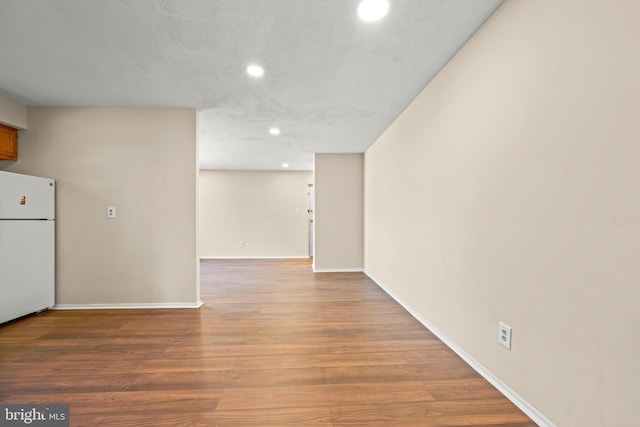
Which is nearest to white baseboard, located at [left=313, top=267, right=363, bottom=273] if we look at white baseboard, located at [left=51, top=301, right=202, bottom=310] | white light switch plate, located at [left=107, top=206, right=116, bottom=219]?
white baseboard, located at [left=51, top=301, right=202, bottom=310]

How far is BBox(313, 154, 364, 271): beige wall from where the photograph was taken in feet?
17.1

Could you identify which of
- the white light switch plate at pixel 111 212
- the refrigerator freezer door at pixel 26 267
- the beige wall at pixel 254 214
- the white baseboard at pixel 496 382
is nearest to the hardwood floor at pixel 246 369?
the white baseboard at pixel 496 382

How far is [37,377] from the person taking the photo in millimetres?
1770

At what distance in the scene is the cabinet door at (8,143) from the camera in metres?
2.86

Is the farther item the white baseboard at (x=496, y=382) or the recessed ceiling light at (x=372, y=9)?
the recessed ceiling light at (x=372, y=9)

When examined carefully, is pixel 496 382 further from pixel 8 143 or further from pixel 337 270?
pixel 8 143

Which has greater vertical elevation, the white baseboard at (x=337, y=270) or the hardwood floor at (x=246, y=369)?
the hardwood floor at (x=246, y=369)

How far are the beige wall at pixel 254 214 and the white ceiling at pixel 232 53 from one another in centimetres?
367

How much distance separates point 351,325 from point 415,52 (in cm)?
248

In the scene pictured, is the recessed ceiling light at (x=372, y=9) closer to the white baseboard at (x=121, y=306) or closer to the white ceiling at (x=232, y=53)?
the white ceiling at (x=232, y=53)

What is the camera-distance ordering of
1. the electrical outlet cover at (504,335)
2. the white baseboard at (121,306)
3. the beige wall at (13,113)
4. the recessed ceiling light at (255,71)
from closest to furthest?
the electrical outlet cover at (504,335)
the recessed ceiling light at (255,71)
the beige wall at (13,113)
the white baseboard at (121,306)

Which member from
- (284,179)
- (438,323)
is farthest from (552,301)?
(284,179)

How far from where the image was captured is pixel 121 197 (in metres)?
3.12

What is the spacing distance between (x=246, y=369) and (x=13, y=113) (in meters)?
3.77
